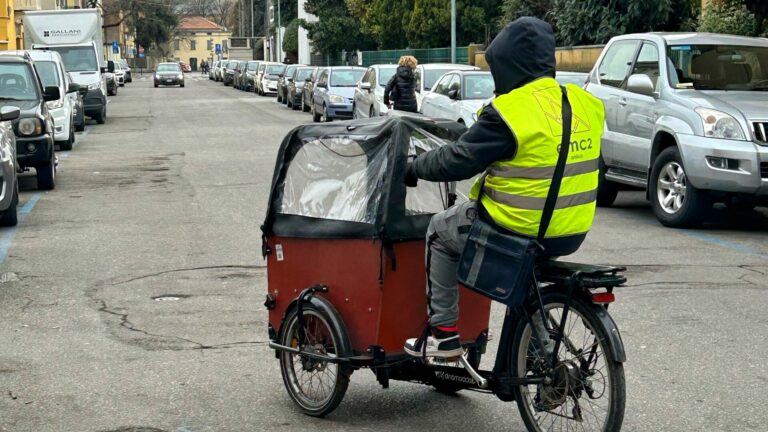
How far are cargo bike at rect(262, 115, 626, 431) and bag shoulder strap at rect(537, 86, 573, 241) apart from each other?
0.23 meters

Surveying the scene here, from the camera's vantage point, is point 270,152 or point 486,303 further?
point 270,152

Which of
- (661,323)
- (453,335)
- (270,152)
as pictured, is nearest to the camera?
(453,335)

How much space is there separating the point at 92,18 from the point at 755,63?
87.6 feet

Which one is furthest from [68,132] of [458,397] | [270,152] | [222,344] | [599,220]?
[458,397]

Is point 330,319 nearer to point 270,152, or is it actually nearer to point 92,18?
point 270,152

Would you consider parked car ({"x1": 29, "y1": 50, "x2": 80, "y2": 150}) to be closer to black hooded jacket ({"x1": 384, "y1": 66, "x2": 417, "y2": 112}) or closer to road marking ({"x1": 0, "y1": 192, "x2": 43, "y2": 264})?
black hooded jacket ({"x1": 384, "y1": 66, "x2": 417, "y2": 112})

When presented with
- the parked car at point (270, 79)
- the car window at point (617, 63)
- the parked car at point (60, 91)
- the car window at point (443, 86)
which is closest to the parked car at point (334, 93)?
the car window at point (443, 86)

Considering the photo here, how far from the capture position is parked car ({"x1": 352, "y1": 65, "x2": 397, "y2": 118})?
26.1 m

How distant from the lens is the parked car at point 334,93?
2997 cm

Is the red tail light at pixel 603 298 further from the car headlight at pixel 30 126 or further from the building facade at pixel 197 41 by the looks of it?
the building facade at pixel 197 41

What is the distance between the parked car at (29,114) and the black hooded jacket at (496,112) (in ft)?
36.1

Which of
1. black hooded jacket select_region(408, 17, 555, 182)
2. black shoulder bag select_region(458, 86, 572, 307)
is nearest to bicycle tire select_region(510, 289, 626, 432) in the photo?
black shoulder bag select_region(458, 86, 572, 307)

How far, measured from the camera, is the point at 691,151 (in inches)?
455

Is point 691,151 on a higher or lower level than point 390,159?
lower
